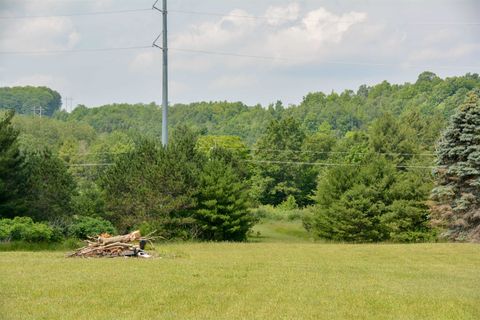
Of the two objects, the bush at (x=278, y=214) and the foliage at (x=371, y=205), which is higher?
the foliage at (x=371, y=205)

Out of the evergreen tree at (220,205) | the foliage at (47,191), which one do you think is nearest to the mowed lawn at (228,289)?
the foliage at (47,191)

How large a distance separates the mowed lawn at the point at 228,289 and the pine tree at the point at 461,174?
2723cm

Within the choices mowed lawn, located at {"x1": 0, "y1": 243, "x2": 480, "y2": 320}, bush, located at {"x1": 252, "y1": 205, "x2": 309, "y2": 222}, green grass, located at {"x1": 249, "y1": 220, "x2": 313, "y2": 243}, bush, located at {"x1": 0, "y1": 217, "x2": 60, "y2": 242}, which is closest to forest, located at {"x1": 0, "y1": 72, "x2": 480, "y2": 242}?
bush, located at {"x1": 0, "y1": 217, "x2": 60, "y2": 242}

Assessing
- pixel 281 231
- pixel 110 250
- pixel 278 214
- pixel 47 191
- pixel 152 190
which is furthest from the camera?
pixel 278 214

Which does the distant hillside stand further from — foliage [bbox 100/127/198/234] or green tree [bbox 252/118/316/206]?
foliage [bbox 100/127/198/234]

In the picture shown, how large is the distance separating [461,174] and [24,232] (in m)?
32.9

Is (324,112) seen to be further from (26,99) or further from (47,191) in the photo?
(47,191)

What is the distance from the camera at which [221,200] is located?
53.7m

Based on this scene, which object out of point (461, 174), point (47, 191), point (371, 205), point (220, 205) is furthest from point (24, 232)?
point (371, 205)

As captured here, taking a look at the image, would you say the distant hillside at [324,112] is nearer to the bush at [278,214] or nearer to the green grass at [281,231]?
the bush at [278,214]

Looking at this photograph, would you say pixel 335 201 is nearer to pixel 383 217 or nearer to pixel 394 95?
pixel 383 217

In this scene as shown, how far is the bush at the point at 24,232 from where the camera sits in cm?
3619

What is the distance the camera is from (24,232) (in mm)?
36531

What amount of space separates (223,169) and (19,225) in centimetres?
2103
